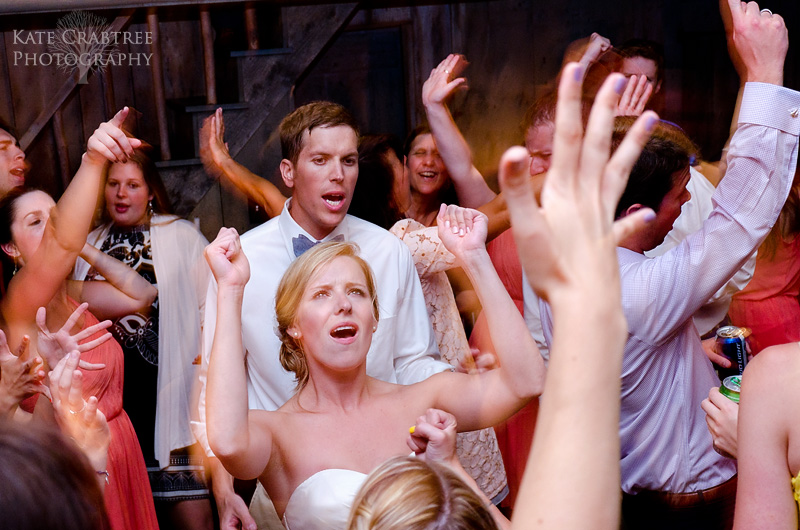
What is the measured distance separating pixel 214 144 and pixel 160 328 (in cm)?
87

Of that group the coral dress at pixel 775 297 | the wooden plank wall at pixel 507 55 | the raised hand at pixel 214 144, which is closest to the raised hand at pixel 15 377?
the raised hand at pixel 214 144

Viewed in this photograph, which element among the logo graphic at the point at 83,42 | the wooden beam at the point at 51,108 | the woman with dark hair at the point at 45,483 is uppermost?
the logo graphic at the point at 83,42

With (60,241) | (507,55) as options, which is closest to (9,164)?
(60,241)

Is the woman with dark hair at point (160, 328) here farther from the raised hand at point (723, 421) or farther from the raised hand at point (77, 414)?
the raised hand at point (723, 421)

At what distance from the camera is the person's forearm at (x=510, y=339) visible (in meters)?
1.54

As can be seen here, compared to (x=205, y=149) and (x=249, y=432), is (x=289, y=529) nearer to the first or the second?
(x=249, y=432)

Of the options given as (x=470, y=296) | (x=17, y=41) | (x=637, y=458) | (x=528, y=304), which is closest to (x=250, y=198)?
(x=470, y=296)

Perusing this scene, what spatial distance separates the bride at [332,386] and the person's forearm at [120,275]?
931mm

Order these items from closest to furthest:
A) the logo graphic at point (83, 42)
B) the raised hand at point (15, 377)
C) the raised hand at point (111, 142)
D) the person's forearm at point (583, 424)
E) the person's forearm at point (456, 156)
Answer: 1. the person's forearm at point (583, 424)
2. the raised hand at point (15, 377)
3. the raised hand at point (111, 142)
4. the person's forearm at point (456, 156)
5. the logo graphic at point (83, 42)

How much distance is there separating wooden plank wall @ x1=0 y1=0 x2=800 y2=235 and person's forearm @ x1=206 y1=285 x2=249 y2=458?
3006 mm

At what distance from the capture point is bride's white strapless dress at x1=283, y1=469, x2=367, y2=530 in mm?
1466

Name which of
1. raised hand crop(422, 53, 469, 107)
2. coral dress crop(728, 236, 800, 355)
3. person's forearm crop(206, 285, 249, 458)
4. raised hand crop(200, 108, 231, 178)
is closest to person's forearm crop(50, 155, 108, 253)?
person's forearm crop(206, 285, 249, 458)

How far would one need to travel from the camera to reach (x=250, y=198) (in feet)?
10.5

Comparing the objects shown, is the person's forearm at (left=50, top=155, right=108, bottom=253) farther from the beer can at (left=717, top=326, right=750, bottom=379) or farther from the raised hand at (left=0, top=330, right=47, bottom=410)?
the beer can at (left=717, top=326, right=750, bottom=379)
